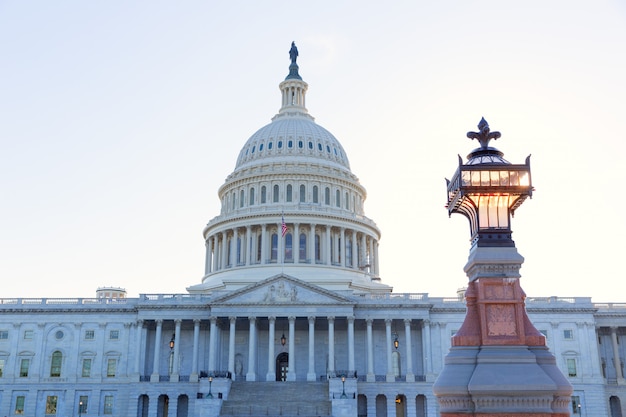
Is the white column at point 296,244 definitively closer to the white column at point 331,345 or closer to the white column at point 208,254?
the white column at point 208,254

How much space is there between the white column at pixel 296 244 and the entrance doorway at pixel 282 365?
636 inches

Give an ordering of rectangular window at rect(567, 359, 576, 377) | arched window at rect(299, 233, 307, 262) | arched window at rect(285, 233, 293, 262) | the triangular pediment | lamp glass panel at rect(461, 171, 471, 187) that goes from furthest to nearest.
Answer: arched window at rect(299, 233, 307, 262), arched window at rect(285, 233, 293, 262), rectangular window at rect(567, 359, 576, 377), the triangular pediment, lamp glass panel at rect(461, 171, 471, 187)

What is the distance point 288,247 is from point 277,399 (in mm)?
31349

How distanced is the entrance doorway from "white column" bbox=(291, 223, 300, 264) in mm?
16161

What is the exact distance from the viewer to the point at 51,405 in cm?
8306

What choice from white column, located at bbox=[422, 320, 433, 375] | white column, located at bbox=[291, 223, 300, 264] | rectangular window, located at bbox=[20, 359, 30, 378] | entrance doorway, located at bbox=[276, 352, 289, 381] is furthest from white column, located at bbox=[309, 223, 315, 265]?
rectangular window, located at bbox=[20, 359, 30, 378]

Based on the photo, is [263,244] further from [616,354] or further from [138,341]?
[616,354]

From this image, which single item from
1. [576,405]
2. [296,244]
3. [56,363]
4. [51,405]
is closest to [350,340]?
[296,244]

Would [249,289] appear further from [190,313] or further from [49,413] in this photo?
[49,413]

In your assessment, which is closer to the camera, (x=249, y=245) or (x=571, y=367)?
(x=571, y=367)

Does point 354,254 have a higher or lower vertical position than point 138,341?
higher

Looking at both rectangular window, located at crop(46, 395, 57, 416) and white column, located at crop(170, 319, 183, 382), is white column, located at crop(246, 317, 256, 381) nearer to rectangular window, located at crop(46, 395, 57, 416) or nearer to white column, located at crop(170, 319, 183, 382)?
white column, located at crop(170, 319, 183, 382)

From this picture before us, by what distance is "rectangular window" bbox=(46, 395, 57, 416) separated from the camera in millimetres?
82812

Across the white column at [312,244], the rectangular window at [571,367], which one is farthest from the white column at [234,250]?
the rectangular window at [571,367]
